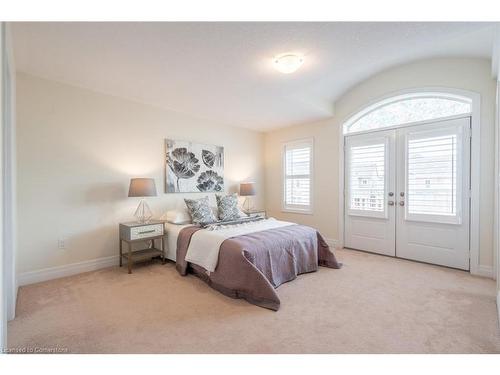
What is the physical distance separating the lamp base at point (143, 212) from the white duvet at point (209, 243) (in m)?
1.09

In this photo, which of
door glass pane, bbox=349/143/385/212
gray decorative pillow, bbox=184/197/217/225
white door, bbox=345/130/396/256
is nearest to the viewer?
gray decorative pillow, bbox=184/197/217/225

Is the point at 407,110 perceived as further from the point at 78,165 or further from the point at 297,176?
the point at 78,165

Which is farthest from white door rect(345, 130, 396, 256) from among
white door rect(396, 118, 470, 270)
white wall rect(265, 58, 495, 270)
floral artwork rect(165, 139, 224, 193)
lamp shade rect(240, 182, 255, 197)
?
floral artwork rect(165, 139, 224, 193)

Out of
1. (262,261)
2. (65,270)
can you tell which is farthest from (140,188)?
(262,261)

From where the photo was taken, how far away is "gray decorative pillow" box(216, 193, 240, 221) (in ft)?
13.2

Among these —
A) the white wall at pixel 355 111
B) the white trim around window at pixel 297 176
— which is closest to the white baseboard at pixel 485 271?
the white wall at pixel 355 111

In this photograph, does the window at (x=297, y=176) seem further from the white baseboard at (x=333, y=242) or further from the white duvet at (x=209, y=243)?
the white duvet at (x=209, y=243)

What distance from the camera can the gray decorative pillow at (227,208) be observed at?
403 centimetres

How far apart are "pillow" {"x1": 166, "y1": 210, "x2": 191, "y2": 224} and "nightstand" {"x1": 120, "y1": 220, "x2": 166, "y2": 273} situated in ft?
0.58

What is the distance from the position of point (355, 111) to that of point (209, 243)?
3.28 m

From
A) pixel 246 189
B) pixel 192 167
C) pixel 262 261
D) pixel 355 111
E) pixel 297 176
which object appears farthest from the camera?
pixel 297 176

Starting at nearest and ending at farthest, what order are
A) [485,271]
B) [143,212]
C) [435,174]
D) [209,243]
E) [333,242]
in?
[209,243] < [485,271] < [435,174] < [143,212] < [333,242]

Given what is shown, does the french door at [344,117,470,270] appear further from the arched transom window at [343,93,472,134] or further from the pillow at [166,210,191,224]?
the pillow at [166,210,191,224]

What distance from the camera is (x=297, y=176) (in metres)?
5.18
